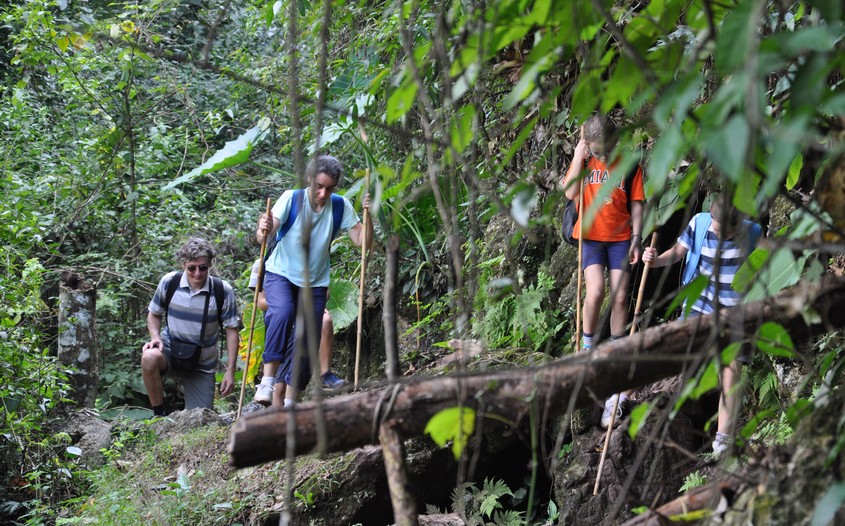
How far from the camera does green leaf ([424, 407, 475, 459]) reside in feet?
6.40

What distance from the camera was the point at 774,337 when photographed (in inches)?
75.2

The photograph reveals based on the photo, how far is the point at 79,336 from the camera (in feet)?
26.2

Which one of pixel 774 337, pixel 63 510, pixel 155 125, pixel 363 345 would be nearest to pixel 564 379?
pixel 774 337

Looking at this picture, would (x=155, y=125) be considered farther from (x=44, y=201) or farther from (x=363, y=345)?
(x=363, y=345)

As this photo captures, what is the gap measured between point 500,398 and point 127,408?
7755 mm

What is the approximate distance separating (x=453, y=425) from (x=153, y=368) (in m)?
5.82

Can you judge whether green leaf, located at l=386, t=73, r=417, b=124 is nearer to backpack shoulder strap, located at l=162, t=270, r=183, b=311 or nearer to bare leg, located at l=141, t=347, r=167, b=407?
backpack shoulder strap, located at l=162, t=270, r=183, b=311

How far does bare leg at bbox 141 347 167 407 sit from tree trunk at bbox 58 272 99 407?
1020 millimetres

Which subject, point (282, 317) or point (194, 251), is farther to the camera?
point (194, 251)

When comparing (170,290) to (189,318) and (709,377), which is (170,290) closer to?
(189,318)

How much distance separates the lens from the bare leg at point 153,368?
7227 millimetres

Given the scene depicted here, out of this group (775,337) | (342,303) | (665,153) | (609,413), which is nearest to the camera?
(665,153)

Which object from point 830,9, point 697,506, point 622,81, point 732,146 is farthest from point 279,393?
point 732,146

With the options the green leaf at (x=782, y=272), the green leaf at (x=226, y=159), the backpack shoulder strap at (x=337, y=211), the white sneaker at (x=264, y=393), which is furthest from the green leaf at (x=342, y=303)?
the green leaf at (x=782, y=272)
